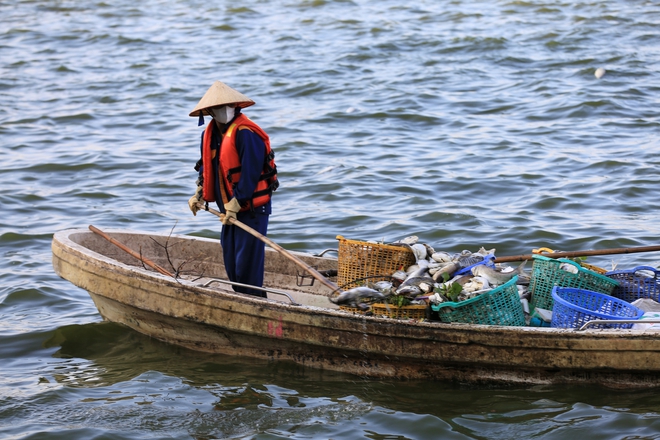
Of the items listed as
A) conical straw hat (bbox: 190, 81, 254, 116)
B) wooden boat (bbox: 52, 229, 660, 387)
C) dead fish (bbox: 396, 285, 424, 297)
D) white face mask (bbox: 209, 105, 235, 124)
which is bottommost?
wooden boat (bbox: 52, 229, 660, 387)

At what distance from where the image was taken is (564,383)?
5699 millimetres

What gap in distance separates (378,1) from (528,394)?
771 inches

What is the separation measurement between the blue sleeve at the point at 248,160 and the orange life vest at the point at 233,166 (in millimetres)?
47

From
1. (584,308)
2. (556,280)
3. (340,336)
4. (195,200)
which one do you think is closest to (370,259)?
(340,336)

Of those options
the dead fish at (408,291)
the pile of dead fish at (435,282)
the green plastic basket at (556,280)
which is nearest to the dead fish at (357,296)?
the pile of dead fish at (435,282)

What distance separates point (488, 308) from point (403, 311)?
1.97 feet

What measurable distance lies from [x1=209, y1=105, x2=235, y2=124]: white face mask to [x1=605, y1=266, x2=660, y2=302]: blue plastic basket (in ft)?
9.91

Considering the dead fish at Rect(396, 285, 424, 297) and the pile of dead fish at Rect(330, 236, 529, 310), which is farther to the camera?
the dead fish at Rect(396, 285, 424, 297)

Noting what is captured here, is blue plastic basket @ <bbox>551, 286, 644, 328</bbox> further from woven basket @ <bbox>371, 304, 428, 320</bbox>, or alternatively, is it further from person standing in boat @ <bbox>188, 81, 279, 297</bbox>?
person standing in boat @ <bbox>188, 81, 279, 297</bbox>

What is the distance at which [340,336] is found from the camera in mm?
5965

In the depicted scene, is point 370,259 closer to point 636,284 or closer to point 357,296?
point 357,296

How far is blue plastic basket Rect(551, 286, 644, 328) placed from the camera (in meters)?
5.60

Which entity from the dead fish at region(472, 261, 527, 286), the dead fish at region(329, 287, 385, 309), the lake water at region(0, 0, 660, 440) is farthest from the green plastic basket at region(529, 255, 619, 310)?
the dead fish at region(329, 287, 385, 309)

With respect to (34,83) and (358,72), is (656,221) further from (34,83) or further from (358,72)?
(34,83)
